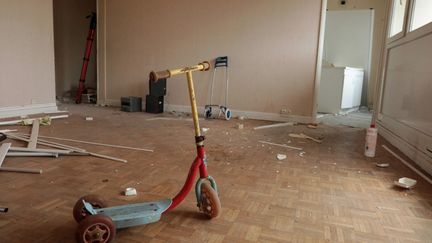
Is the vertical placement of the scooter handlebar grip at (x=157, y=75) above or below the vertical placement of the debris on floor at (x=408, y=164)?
above

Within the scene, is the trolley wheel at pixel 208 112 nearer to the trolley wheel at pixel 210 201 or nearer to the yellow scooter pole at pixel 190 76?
Answer: the yellow scooter pole at pixel 190 76

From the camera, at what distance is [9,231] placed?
4.72 ft

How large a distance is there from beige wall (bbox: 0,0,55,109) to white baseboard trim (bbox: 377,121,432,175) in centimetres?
495

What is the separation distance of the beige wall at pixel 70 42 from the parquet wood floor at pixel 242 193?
4.07 metres

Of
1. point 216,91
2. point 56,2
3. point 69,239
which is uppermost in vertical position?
point 56,2

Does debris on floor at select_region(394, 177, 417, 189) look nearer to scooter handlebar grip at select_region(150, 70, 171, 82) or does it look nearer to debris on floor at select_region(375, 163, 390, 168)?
debris on floor at select_region(375, 163, 390, 168)

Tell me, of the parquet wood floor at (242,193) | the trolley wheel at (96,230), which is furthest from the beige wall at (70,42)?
the trolley wheel at (96,230)

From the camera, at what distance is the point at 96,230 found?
1.31 metres

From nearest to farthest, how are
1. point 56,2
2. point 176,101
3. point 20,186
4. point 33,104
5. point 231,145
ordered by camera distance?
1. point 20,186
2. point 231,145
3. point 33,104
4. point 176,101
5. point 56,2

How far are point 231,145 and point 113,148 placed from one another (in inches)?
45.9

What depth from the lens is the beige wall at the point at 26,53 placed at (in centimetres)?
450

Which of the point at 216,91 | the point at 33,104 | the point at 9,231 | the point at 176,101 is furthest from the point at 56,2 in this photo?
the point at 9,231

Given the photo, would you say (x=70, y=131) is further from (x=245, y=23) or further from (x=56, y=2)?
(x=56, y=2)

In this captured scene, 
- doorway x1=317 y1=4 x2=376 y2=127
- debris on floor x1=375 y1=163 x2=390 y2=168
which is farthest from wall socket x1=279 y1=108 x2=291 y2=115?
debris on floor x1=375 y1=163 x2=390 y2=168
